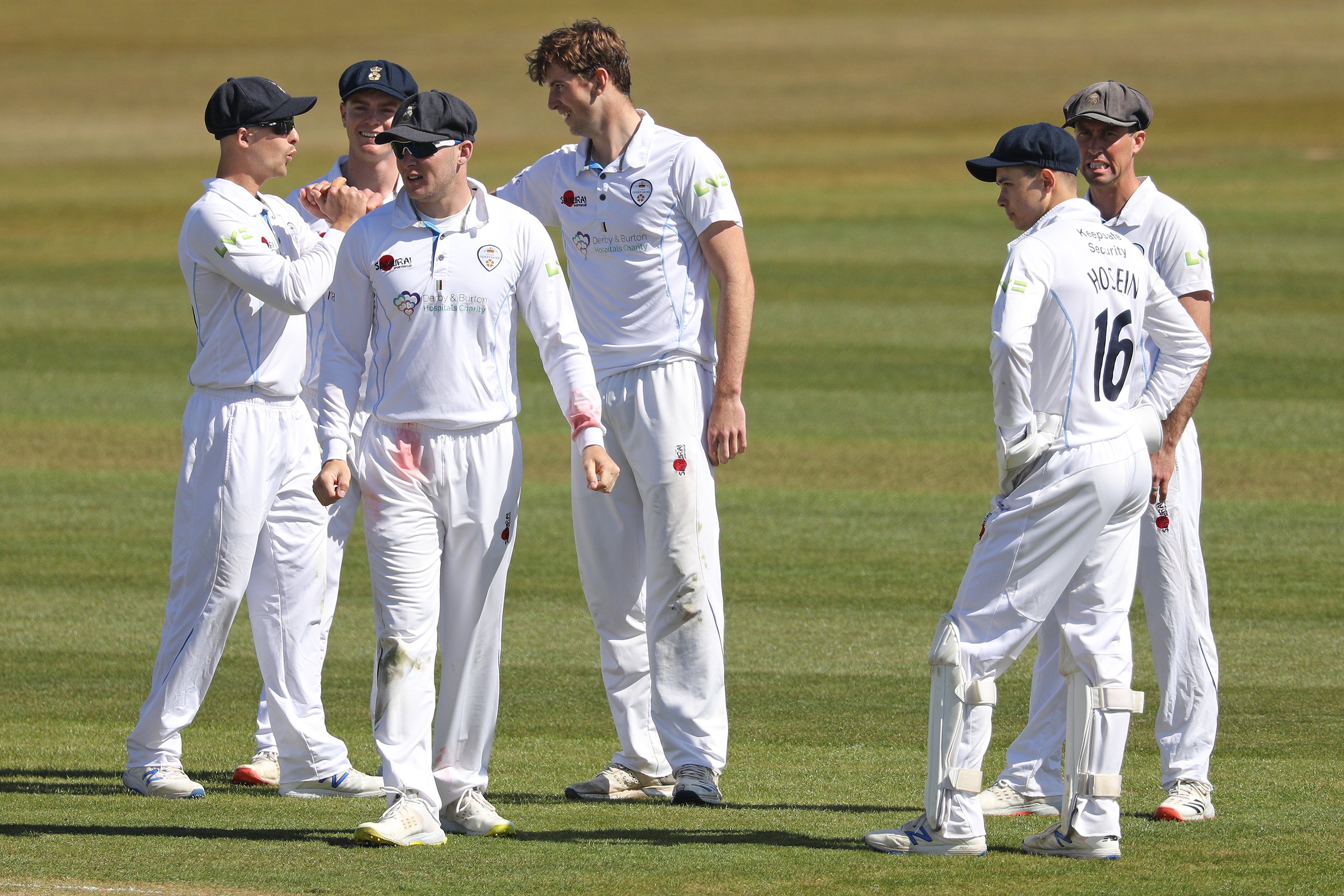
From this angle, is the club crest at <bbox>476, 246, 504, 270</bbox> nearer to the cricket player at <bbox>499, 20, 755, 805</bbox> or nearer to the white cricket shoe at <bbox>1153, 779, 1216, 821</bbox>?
the cricket player at <bbox>499, 20, 755, 805</bbox>

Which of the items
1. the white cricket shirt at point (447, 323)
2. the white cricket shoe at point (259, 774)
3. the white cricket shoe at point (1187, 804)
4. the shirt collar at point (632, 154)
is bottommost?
the white cricket shoe at point (259, 774)

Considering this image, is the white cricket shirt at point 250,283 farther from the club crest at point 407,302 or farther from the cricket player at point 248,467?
the club crest at point 407,302

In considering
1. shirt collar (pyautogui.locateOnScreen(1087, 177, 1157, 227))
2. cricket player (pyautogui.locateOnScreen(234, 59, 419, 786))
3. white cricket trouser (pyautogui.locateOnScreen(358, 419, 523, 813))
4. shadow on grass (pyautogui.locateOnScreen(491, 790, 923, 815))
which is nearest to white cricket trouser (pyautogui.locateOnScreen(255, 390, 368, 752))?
cricket player (pyautogui.locateOnScreen(234, 59, 419, 786))

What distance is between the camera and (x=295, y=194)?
7.11 meters

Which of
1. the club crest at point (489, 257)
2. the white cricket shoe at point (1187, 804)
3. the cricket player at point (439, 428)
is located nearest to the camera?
the cricket player at point (439, 428)

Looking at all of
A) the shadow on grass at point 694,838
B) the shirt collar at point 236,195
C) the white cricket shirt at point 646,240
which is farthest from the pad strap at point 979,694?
the shirt collar at point 236,195

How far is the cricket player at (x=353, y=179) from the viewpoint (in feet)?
22.5

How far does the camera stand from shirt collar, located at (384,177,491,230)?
18.6 feet

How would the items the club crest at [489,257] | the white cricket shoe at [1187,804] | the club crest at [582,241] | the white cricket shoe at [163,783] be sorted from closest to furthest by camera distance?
the club crest at [489,257] → the white cricket shoe at [1187,804] → the white cricket shoe at [163,783] → the club crest at [582,241]

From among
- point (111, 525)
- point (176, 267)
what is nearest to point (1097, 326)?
point (111, 525)

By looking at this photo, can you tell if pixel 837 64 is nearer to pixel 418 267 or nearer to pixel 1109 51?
pixel 1109 51

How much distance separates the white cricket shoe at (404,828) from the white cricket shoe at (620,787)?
3.24ft

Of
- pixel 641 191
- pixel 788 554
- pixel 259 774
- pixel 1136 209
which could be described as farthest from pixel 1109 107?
pixel 788 554

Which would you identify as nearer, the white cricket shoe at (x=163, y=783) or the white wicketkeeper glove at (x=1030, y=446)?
the white wicketkeeper glove at (x=1030, y=446)
